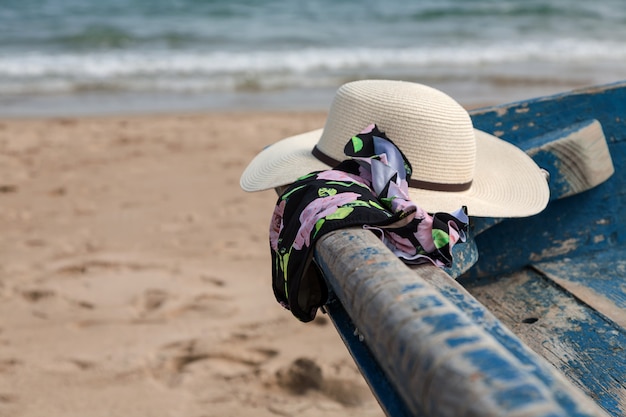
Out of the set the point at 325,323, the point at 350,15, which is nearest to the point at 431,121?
the point at 325,323

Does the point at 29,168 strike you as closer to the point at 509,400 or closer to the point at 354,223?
the point at 354,223

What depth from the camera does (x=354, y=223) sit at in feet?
3.76

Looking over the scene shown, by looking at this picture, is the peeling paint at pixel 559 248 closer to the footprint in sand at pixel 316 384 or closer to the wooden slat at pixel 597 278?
the wooden slat at pixel 597 278

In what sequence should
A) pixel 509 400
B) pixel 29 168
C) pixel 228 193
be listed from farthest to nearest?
pixel 29 168, pixel 228 193, pixel 509 400

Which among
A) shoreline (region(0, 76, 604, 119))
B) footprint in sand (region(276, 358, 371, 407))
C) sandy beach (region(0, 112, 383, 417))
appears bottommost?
shoreline (region(0, 76, 604, 119))

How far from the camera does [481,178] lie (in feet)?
5.85

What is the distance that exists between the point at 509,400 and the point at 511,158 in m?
1.36

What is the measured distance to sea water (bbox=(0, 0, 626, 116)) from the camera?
830 centimetres

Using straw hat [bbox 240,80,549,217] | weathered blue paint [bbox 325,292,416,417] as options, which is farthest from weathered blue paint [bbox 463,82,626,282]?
weathered blue paint [bbox 325,292,416,417]

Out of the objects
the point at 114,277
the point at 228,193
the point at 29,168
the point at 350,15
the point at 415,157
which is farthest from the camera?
the point at 350,15

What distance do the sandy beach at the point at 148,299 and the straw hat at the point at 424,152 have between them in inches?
44.6

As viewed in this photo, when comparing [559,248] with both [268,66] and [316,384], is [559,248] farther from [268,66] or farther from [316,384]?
[268,66]

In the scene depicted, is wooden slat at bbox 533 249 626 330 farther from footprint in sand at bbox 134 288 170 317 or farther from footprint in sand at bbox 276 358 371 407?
footprint in sand at bbox 134 288 170 317

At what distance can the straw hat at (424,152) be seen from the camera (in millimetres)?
1580
